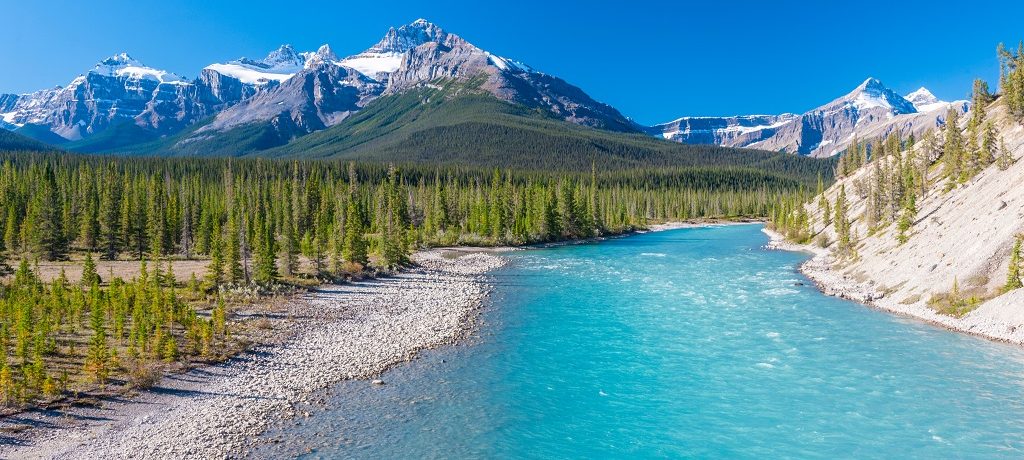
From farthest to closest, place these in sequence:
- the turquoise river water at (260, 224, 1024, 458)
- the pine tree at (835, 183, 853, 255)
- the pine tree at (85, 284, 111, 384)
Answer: the pine tree at (835, 183, 853, 255) → the pine tree at (85, 284, 111, 384) → the turquoise river water at (260, 224, 1024, 458)

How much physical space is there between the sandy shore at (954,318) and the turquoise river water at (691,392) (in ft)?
3.39

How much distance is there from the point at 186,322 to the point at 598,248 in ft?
239

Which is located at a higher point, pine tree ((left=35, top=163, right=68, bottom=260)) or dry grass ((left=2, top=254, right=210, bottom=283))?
pine tree ((left=35, top=163, right=68, bottom=260))

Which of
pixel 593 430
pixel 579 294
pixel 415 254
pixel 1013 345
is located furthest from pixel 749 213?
pixel 593 430

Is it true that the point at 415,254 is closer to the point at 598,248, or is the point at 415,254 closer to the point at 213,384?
the point at 598,248

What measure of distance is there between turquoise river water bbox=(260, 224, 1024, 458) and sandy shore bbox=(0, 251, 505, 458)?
170cm

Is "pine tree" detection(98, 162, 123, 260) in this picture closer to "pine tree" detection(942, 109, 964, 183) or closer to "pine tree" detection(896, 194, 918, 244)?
"pine tree" detection(896, 194, 918, 244)

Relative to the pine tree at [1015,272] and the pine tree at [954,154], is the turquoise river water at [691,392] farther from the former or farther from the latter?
the pine tree at [954,154]

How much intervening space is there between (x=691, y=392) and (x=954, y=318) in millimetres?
20248

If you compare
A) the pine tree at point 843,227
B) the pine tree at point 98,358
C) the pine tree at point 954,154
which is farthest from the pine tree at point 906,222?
the pine tree at point 98,358

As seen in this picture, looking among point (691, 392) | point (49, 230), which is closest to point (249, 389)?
point (691, 392)

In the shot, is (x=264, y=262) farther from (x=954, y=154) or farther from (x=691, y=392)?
(x=954, y=154)

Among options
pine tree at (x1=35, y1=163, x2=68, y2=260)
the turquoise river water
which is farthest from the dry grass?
the turquoise river water

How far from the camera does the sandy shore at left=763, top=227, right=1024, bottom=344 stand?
31.6m
